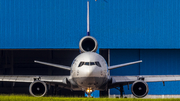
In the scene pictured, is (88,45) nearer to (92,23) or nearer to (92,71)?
(92,71)

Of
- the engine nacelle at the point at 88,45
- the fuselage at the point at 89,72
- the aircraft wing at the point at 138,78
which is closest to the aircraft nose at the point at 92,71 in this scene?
the fuselage at the point at 89,72

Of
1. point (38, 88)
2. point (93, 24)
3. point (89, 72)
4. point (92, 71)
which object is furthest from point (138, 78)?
point (93, 24)

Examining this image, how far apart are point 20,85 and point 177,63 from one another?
28430 mm

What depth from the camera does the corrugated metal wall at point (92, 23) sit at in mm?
35000

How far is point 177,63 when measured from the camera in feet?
124

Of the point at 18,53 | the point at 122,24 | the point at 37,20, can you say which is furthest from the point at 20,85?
the point at 122,24

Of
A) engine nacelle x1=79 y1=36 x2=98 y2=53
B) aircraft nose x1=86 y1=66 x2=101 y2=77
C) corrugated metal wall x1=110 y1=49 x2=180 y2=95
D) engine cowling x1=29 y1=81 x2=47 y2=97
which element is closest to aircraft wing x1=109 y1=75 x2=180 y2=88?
engine nacelle x1=79 y1=36 x2=98 y2=53

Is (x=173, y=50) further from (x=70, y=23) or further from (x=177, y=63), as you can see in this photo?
(x=70, y=23)

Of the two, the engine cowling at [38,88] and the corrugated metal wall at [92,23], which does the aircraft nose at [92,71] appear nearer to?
the engine cowling at [38,88]

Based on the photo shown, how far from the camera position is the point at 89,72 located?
70.4ft

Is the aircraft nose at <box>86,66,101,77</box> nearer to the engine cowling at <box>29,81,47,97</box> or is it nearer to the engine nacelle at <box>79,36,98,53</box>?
the engine cowling at <box>29,81,47,97</box>

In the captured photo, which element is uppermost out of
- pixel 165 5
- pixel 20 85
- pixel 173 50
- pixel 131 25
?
pixel 165 5

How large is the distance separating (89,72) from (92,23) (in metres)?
14.7

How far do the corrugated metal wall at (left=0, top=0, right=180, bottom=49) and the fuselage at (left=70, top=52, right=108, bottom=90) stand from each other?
1220 cm
